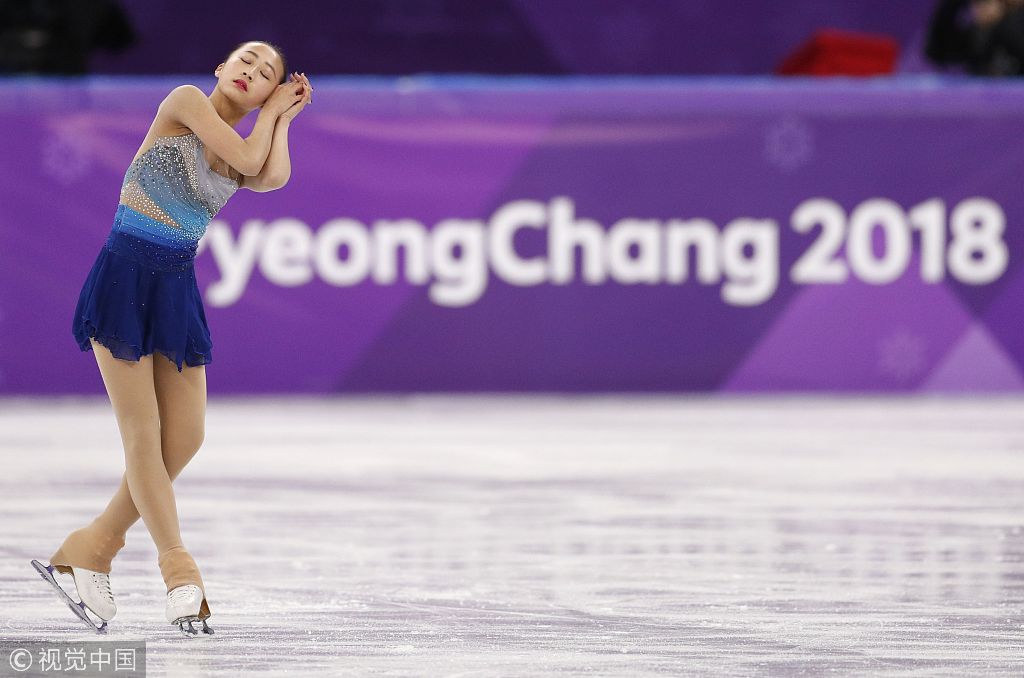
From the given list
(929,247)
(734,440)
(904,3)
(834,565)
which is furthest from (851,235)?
(834,565)

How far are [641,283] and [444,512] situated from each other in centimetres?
385

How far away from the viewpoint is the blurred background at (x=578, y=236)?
917 centimetres

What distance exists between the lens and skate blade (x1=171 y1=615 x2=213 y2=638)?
383 cm

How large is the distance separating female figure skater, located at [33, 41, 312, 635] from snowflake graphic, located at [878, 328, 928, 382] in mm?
5991

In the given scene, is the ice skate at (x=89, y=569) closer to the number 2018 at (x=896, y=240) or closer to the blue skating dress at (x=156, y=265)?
the blue skating dress at (x=156, y=265)

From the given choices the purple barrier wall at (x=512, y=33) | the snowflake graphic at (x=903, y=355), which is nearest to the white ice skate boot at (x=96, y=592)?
the snowflake graphic at (x=903, y=355)

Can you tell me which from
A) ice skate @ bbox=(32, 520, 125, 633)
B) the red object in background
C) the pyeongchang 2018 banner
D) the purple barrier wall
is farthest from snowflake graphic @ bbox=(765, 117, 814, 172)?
ice skate @ bbox=(32, 520, 125, 633)

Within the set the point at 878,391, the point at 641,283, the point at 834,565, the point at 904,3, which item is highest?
the point at 904,3

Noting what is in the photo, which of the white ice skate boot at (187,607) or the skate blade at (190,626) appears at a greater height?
the white ice skate boot at (187,607)

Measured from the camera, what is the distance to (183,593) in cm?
385

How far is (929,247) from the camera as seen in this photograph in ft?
31.2

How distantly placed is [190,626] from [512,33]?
349 inches

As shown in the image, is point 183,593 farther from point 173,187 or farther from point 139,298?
point 173,187

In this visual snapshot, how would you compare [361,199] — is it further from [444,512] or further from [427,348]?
[444,512]
